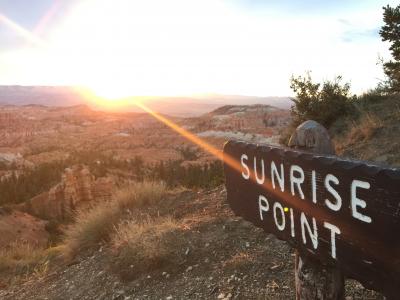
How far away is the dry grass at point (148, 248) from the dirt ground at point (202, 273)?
0.06m

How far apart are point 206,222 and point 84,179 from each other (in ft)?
55.7

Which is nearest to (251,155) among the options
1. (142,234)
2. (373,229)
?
(373,229)

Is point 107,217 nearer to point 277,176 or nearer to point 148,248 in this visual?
point 148,248

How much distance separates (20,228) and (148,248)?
12.4 meters

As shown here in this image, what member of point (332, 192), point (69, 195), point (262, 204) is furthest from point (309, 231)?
point (69, 195)

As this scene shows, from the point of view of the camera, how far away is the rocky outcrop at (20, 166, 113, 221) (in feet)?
67.3

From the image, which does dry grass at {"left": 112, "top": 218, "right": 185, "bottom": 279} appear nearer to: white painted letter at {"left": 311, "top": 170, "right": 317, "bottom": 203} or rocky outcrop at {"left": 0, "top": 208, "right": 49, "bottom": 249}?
white painted letter at {"left": 311, "top": 170, "right": 317, "bottom": 203}

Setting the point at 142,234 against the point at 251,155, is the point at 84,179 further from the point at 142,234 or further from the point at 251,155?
the point at 251,155

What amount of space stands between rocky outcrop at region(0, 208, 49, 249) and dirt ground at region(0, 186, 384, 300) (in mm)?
8325

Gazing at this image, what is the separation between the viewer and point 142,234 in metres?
6.46

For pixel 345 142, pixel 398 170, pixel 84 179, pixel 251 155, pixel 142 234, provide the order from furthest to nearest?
pixel 84 179, pixel 345 142, pixel 142 234, pixel 251 155, pixel 398 170

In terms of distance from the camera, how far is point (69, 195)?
2159cm

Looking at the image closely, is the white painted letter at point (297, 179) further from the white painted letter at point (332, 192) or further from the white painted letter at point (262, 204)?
the white painted letter at point (262, 204)

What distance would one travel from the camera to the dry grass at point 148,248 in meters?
5.88
